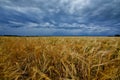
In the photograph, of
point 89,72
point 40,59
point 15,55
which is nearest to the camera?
point 89,72

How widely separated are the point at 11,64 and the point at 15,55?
297mm

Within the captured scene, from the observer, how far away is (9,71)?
1.26m

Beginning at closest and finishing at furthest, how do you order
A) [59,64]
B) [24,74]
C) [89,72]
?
[89,72] → [24,74] → [59,64]

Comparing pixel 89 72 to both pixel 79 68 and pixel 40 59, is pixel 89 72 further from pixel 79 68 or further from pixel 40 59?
pixel 40 59

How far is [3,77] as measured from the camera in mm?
1171

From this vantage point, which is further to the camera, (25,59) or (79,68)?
(25,59)

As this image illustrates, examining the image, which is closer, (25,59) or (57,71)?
(57,71)

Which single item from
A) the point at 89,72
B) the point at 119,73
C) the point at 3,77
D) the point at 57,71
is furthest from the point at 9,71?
the point at 119,73

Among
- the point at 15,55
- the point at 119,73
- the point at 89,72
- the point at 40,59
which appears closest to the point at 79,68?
the point at 89,72

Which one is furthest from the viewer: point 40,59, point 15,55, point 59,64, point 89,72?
point 15,55

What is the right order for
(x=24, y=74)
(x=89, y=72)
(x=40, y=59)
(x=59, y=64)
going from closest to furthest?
(x=89, y=72) < (x=24, y=74) < (x=59, y=64) < (x=40, y=59)

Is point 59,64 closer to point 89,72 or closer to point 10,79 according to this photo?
point 89,72

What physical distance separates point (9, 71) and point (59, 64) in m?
0.41

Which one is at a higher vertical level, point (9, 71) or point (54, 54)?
point (54, 54)
